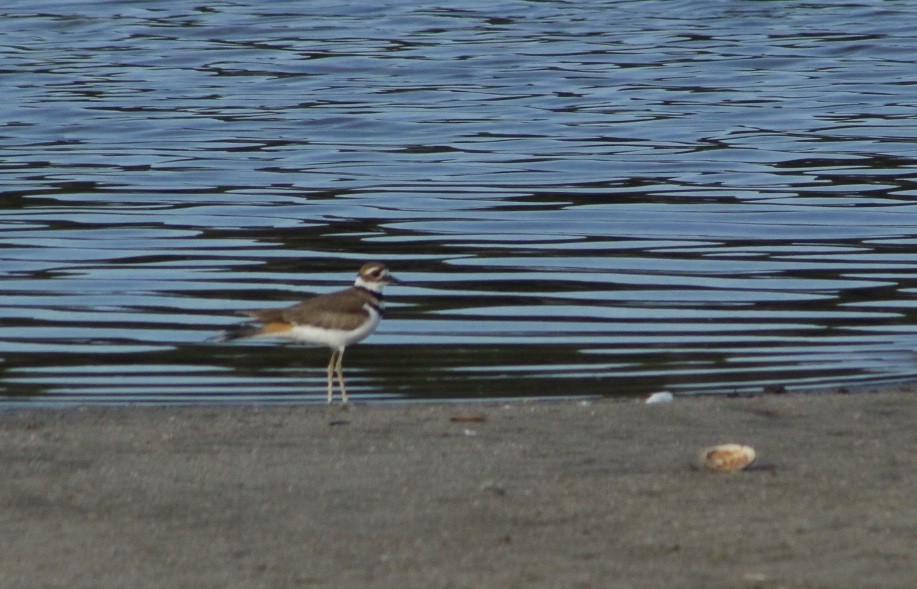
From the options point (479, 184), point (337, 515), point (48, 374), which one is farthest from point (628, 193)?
point (337, 515)

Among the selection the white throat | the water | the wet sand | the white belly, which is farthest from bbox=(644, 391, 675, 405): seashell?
the white throat

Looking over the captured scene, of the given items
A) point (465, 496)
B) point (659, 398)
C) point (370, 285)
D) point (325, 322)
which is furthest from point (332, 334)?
point (465, 496)

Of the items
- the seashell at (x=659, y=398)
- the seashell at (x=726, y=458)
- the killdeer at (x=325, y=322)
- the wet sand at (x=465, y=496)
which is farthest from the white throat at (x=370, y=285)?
the seashell at (x=726, y=458)

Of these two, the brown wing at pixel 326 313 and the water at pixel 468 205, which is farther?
the water at pixel 468 205

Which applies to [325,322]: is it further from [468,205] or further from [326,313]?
[468,205]

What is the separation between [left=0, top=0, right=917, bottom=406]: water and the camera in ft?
33.4

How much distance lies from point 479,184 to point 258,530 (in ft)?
35.2

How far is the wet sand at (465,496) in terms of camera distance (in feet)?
19.2

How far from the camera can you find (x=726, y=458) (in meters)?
7.07

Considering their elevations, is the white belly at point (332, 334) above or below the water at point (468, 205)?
above

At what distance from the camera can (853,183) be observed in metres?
16.6

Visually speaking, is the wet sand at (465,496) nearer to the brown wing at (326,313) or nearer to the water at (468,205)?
the brown wing at (326,313)

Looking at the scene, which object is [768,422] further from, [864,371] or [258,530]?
[258,530]

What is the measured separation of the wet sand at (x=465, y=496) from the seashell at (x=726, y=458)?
72 millimetres
